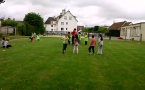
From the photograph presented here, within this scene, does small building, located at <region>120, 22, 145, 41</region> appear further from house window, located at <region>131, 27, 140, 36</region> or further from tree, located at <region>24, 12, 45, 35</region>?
tree, located at <region>24, 12, 45, 35</region>

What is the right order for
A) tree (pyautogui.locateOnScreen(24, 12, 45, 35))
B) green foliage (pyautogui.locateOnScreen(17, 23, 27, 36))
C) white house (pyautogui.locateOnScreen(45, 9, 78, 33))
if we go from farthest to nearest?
1. white house (pyautogui.locateOnScreen(45, 9, 78, 33))
2. tree (pyautogui.locateOnScreen(24, 12, 45, 35))
3. green foliage (pyautogui.locateOnScreen(17, 23, 27, 36))

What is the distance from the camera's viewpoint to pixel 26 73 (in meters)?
10.7

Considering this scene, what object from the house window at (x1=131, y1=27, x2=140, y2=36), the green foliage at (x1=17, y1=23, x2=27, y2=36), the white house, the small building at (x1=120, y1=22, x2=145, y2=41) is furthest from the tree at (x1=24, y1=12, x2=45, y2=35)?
the house window at (x1=131, y1=27, x2=140, y2=36)

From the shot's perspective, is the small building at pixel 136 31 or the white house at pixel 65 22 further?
the white house at pixel 65 22

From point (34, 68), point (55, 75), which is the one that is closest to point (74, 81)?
point (55, 75)

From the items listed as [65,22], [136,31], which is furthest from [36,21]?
[136,31]

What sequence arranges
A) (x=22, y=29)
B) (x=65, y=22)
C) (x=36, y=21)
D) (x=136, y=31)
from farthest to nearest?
(x=65, y=22) < (x=36, y=21) < (x=22, y=29) < (x=136, y=31)

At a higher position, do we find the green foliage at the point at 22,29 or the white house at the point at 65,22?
the white house at the point at 65,22

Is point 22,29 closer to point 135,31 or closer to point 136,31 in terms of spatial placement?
point 135,31

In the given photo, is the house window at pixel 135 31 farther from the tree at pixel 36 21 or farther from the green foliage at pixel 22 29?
the tree at pixel 36 21

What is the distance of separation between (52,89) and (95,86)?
5.38ft

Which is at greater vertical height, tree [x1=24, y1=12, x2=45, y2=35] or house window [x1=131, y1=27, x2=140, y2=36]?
tree [x1=24, y1=12, x2=45, y2=35]

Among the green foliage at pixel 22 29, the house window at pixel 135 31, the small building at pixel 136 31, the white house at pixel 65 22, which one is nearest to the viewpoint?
the small building at pixel 136 31

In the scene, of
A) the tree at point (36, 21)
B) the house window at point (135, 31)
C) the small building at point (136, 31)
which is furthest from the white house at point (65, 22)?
the house window at point (135, 31)
